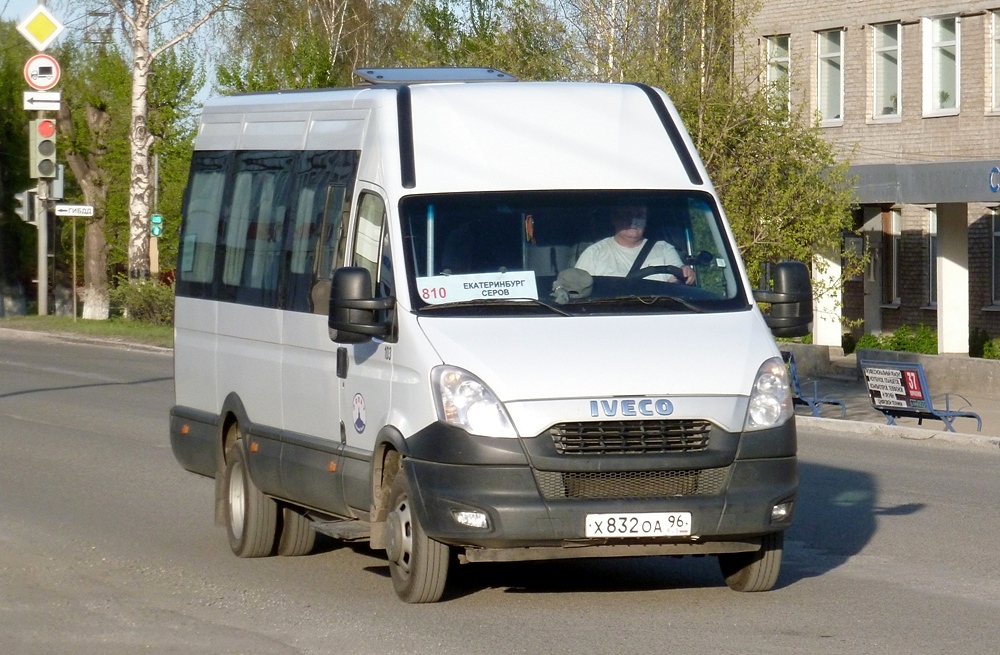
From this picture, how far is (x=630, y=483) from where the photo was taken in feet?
25.9

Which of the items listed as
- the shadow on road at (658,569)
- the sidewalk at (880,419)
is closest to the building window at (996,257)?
the sidewalk at (880,419)

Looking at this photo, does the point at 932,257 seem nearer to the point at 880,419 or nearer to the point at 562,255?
the point at 880,419

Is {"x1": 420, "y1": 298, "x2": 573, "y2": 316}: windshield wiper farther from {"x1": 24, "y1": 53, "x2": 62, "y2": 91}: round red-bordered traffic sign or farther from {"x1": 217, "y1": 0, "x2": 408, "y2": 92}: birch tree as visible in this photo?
{"x1": 217, "y1": 0, "x2": 408, "y2": 92}: birch tree

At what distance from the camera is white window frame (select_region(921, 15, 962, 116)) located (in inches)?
1336

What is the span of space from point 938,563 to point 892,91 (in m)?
27.0

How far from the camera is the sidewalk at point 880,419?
1872cm

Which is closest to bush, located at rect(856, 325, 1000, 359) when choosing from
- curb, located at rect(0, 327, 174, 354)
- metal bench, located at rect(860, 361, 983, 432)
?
metal bench, located at rect(860, 361, 983, 432)

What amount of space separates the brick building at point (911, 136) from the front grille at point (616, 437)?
23409 mm

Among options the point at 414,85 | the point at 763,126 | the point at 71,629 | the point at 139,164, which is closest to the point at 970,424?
the point at 763,126

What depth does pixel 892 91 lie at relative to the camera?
35562 mm

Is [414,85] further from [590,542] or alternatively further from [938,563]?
[938,563]

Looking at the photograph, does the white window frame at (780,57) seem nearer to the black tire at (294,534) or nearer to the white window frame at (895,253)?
the white window frame at (895,253)

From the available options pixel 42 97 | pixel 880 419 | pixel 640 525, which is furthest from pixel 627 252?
pixel 42 97

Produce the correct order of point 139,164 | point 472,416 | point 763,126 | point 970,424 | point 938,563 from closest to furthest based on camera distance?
point 472,416 → point 938,563 → point 970,424 → point 763,126 → point 139,164
